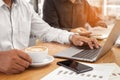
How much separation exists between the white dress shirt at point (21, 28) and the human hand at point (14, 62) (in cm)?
55

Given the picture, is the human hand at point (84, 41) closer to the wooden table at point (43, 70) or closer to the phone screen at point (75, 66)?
the wooden table at point (43, 70)

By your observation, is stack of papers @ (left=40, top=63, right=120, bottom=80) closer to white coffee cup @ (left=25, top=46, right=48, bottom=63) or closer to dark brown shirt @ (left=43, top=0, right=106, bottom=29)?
white coffee cup @ (left=25, top=46, right=48, bottom=63)

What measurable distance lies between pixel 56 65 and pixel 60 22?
55.1 inches

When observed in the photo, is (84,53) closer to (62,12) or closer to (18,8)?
(18,8)

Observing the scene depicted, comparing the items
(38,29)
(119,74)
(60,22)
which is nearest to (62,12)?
(60,22)

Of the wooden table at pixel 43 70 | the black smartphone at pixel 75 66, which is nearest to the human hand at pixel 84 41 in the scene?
the wooden table at pixel 43 70

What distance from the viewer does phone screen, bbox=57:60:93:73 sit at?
0.94 metres

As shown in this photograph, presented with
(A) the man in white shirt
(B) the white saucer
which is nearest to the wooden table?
(B) the white saucer

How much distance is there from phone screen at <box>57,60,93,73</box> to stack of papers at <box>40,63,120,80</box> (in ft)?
0.07

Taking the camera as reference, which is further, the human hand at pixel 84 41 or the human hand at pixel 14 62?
the human hand at pixel 84 41

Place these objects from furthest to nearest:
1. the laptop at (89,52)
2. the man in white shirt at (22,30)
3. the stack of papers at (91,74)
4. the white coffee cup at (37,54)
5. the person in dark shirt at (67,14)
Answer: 1. the person in dark shirt at (67,14)
2. the man in white shirt at (22,30)
3. the laptop at (89,52)
4. the white coffee cup at (37,54)
5. the stack of papers at (91,74)

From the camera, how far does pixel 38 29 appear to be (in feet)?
5.63

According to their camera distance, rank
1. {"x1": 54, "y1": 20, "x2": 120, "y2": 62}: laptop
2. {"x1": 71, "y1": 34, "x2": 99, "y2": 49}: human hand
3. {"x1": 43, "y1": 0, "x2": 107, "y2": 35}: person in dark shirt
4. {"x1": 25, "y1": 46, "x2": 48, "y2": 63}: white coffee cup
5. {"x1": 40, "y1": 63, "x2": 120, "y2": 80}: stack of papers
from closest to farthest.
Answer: {"x1": 40, "y1": 63, "x2": 120, "y2": 80}: stack of papers, {"x1": 25, "y1": 46, "x2": 48, "y2": 63}: white coffee cup, {"x1": 54, "y1": 20, "x2": 120, "y2": 62}: laptop, {"x1": 71, "y1": 34, "x2": 99, "y2": 49}: human hand, {"x1": 43, "y1": 0, "x2": 107, "y2": 35}: person in dark shirt

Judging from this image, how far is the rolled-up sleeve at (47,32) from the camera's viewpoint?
1504 mm
